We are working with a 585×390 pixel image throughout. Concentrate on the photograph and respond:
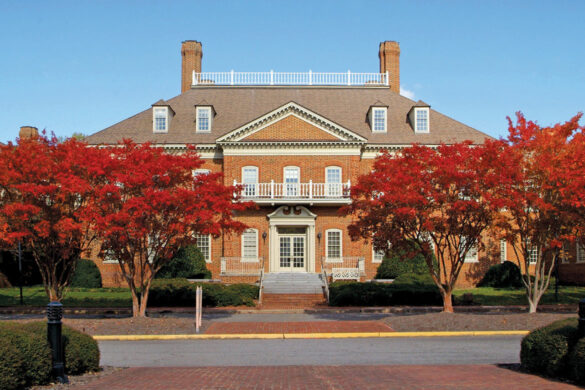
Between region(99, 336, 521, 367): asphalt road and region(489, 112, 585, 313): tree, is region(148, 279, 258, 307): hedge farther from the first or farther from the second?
region(489, 112, 585, 313): tree

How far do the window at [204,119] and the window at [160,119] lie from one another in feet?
6.48

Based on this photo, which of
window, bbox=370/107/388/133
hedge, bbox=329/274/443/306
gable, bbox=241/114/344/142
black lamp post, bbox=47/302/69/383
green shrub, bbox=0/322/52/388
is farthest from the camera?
window, bbox=370/107/388/133

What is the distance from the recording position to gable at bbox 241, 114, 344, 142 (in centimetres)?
3462

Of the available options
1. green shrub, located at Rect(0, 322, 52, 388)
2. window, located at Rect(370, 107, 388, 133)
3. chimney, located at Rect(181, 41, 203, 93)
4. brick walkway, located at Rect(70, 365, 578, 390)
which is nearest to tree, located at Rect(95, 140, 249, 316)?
brick walkway, located at Rect(70, 365, 578, 390)

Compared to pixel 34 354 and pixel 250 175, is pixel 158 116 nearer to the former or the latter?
pixel 250 175

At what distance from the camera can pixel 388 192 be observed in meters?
19.1

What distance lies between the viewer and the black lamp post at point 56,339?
30.8 ft

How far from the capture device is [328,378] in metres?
9.80

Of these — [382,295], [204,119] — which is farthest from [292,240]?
[382,295]

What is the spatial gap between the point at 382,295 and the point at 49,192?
46.0 feet

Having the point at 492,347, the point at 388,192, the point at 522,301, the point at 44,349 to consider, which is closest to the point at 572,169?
the point at 388,192

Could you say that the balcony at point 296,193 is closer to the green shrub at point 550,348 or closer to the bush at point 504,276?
the bush at point 504,276

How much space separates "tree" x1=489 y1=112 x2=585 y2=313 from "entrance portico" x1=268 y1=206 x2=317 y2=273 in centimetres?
1535

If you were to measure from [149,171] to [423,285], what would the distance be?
14.4m
